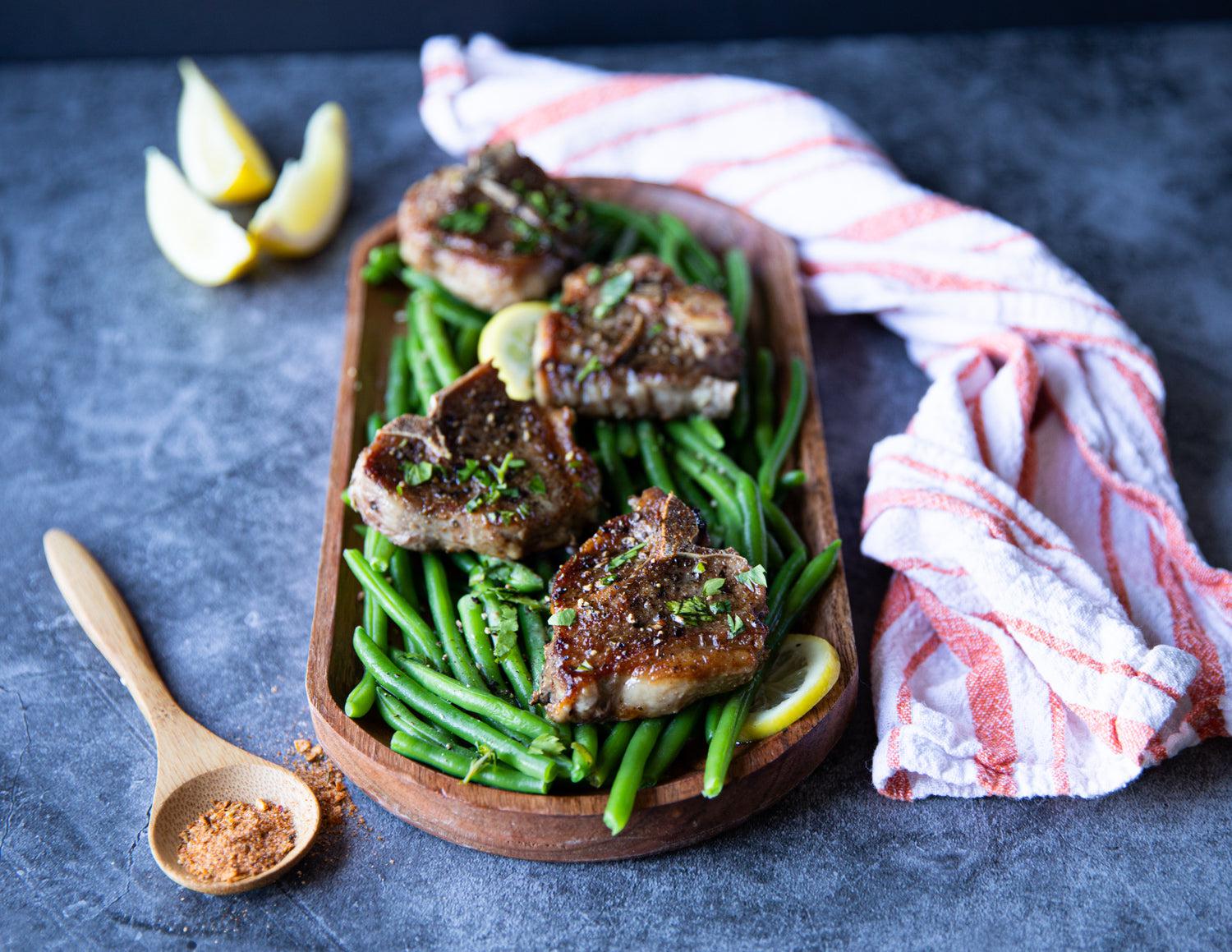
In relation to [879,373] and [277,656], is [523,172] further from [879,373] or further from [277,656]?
[277,656]

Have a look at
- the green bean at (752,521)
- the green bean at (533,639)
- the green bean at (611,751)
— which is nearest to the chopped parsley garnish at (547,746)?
the green bean at (611,751)

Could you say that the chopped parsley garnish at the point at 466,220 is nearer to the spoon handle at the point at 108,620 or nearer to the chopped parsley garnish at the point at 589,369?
the chopped parsley garnish at the point at 589,369

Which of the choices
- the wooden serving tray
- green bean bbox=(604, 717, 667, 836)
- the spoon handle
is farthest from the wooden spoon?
green bean bbox=(604, 717, 667, 836)

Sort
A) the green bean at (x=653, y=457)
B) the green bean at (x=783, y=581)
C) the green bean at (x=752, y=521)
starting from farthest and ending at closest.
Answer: the green bean at (x=653, y=457), the green bean at (x=752, y=521), the green bean at (x=783, y=581)

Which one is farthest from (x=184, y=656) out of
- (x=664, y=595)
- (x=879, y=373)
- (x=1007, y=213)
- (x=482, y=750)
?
(x=1007, y=213)

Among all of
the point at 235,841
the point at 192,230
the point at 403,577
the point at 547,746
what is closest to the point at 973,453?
the point at 547,746

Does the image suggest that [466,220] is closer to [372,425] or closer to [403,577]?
[372,425]

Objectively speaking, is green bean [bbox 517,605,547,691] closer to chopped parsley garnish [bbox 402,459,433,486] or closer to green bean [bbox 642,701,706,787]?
green bean [bbox 642,701,706,787]
